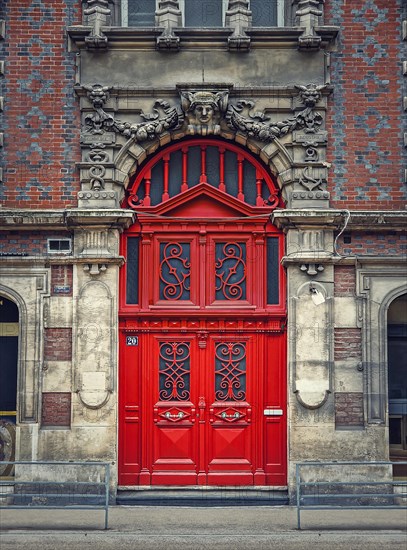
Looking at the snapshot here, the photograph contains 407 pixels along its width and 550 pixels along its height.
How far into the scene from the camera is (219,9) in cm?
1647

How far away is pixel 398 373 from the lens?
52.3 feet

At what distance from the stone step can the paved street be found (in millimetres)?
412

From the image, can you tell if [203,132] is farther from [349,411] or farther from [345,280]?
[349,411]

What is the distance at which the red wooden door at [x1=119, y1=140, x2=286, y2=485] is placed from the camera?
52.1 ft

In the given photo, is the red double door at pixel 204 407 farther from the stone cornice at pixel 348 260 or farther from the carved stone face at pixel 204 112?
the carved stone face at pixel 204 112

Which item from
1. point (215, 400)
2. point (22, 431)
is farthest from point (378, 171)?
point (22, 431)

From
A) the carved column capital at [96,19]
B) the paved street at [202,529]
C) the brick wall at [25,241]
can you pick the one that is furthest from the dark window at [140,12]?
the paved street at [202,529]

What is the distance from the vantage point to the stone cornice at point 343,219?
15664mm

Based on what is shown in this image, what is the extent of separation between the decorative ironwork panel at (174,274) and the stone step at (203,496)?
2984mm

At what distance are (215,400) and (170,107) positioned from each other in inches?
182

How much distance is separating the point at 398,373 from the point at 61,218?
5.74m

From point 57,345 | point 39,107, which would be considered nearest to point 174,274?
point 57,345

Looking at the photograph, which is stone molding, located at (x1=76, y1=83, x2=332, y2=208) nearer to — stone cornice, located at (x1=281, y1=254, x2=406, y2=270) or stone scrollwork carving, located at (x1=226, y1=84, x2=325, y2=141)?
stone scrollwork carving, located at (x1=226, y1=84, x2=325, y2=141)

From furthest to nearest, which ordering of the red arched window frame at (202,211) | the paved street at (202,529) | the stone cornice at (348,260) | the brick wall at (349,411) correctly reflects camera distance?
the red arched window frame at (202,211)
the stone cornice at (348,260)
the brick wall at (349,411)
the paved street at (202,529)
